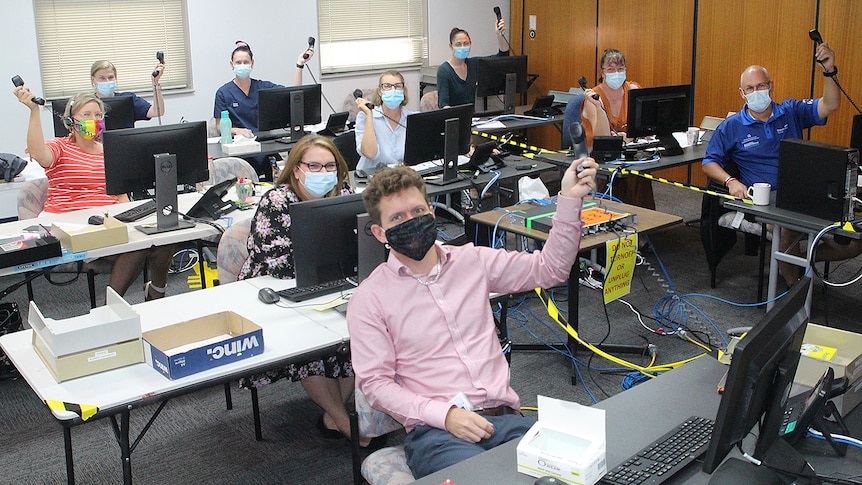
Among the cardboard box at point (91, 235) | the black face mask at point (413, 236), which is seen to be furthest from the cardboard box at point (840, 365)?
the cardboard box at point (91, 235)

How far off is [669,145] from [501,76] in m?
2.22

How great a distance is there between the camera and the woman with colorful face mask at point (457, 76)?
7.44 m

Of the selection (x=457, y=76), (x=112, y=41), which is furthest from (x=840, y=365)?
(x=112, y=41)

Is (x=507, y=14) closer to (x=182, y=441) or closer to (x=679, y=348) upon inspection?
(x=679, y=348)

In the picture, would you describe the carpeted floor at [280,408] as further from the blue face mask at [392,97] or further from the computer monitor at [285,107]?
the blue face mask at [392,97]

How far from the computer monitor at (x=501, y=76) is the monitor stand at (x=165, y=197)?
12.6 ft

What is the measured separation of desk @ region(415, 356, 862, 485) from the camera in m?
1.87

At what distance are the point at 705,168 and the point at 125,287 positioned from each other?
3.31 metres

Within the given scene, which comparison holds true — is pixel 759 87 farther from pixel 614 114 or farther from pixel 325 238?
pixel 325 238

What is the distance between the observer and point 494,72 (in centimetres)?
734

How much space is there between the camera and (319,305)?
9.61 ft

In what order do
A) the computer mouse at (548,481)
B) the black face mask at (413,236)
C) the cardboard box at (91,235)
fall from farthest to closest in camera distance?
1. the cardboard box at (91,235)
2. the black face mask at (413,236)
3. the computer mouse at (548,481)

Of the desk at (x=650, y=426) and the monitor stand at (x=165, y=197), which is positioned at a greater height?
the monitor stand at (x=165, y=197)

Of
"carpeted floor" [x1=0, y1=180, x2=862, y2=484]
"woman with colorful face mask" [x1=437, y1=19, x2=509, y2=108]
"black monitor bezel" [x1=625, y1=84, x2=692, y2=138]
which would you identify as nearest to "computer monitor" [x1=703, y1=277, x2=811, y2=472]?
"carpeted floor" [x1=0, y1=180, x2=862, y2=484]
